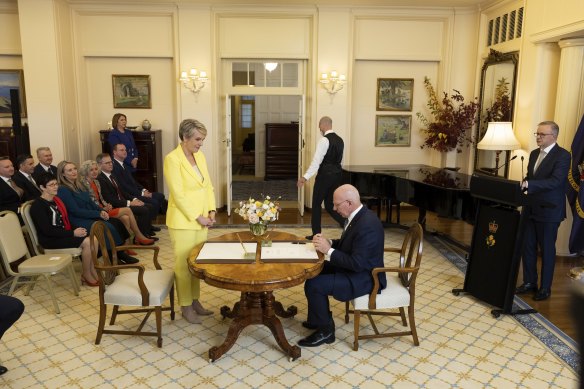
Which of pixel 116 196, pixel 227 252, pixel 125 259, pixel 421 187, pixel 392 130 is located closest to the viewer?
pixel 227 252

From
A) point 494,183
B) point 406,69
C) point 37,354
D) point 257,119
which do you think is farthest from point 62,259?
point 257,119

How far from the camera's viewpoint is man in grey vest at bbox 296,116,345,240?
701cm

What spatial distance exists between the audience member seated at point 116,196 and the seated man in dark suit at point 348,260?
3.68 meters

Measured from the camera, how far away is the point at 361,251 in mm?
3828

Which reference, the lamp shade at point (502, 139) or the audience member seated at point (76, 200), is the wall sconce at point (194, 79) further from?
the lamp shade at point (502, 139)

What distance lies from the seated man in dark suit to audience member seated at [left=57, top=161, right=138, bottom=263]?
302 centimetres

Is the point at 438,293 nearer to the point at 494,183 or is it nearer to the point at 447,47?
the point at 494,183

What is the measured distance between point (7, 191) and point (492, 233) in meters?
5.71

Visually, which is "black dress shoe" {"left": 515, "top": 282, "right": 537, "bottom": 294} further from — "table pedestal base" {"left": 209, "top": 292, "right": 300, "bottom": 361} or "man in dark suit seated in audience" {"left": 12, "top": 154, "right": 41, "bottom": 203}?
"man in dark suit seated in audience" {"left": 12, "top": 154, "right": 41, "bottom": 203}

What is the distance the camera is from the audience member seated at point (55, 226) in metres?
5.16

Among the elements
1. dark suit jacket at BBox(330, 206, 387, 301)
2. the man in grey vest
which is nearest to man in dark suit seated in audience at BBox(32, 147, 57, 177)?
the man in grey vest

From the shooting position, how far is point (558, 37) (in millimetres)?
6250

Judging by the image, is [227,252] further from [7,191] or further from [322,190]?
[7,191]

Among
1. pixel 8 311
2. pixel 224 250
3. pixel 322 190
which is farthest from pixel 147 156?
pixel 8 311
